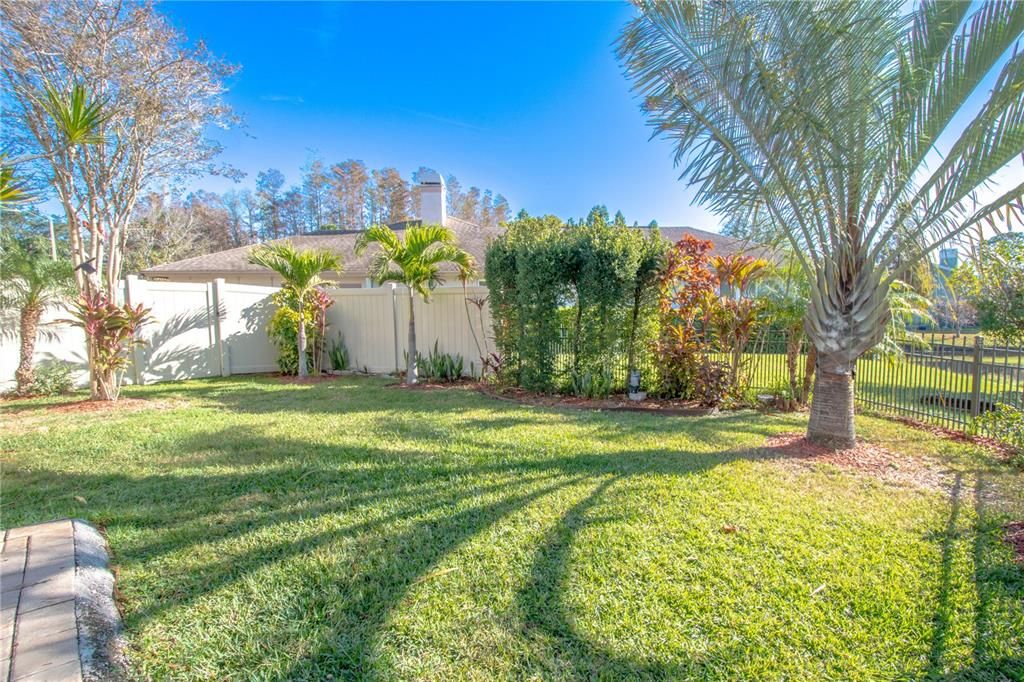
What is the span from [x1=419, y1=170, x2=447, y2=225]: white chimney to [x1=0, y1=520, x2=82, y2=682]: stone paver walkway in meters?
14.4

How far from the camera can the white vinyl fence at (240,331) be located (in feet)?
27.5

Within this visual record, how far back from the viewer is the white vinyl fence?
8.39 m

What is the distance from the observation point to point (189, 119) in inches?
342

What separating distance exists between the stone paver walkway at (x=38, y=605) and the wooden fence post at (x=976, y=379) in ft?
28.3

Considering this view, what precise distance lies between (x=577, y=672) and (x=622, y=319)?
6025 mm

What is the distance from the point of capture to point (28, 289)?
7.38 metres

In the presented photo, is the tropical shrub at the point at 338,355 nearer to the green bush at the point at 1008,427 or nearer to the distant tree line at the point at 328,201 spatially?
the green bush at the point at 1008,427

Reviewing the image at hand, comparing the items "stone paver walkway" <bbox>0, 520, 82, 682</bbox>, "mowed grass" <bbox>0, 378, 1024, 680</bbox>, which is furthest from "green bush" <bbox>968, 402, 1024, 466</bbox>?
"stone paver walkway" <bbox>0, 520, 82, 682</bbox>

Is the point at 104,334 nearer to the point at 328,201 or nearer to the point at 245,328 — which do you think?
the point at 245,328

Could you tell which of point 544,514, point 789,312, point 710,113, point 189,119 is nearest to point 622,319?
point 789,312

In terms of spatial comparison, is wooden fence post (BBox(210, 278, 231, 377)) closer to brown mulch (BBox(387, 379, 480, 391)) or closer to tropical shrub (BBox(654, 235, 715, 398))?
brown mulch (BBox(387, 379, 480, 391))

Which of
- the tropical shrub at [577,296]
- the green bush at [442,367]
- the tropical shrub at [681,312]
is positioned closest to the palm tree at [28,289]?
the green bush at [442,367]

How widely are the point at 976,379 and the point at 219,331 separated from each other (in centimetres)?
1338

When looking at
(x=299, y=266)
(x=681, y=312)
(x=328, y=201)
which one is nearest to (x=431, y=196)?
(x=299, y=266)
